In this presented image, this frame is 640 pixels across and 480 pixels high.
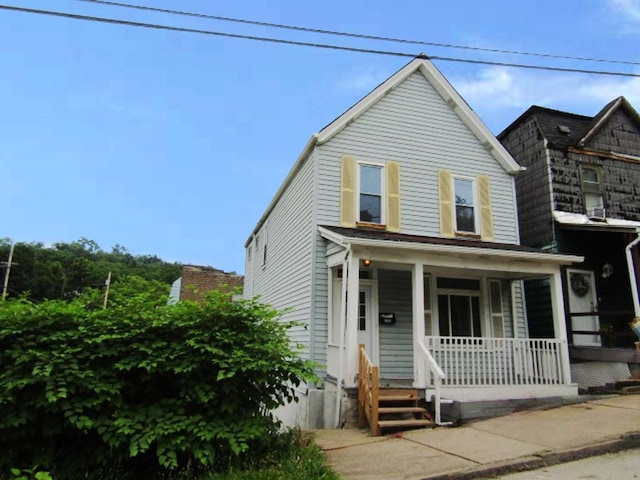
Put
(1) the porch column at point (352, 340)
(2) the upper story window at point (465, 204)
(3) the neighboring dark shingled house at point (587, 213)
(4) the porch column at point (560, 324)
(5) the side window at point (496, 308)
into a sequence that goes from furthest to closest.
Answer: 1. (3) the neighboring dark shingled house at point (587, 213)
2. (2) the upper story window at point (465, 204)
3. (5) the side window at point (496, 308)
4. (4) the porch column at point (560, 324)
5. (1) the porch column at point (352, 340)

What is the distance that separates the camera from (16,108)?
63.6 feet

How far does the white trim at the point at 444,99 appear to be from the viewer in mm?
11062

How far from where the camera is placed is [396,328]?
395 inches

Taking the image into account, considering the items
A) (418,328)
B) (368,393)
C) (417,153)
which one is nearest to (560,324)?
(418,328)

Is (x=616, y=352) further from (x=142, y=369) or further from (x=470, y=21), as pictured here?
(x=142, y=369)

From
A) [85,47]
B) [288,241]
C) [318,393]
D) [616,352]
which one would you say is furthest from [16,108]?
[616,352]

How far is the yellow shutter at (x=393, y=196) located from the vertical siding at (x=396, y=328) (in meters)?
1.18

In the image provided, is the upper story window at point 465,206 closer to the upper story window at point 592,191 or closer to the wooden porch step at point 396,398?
the upper story window at point 592,191

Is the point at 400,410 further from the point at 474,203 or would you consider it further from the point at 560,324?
the point at 474,203

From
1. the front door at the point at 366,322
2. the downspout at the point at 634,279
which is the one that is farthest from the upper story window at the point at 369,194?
the downspout at the point at 634,279

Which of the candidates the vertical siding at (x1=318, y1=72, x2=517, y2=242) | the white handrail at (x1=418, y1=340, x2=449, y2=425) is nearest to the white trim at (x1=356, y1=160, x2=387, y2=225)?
the vertical siding at (x1=318, y1=72, x2=517, y2=242)

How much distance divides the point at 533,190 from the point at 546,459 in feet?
32.9

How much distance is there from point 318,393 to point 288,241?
4647mm

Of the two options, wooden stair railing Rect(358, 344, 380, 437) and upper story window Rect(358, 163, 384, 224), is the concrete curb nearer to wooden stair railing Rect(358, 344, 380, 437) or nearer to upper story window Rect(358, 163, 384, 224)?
wooden stair railing Rect(358, 344, 380, 437)
